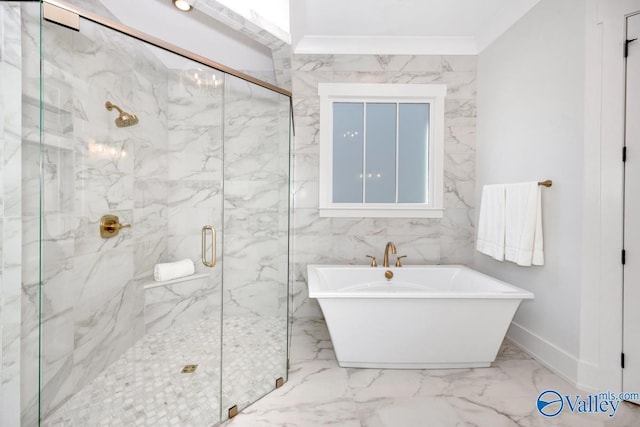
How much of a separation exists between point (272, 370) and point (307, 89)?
8.22 feet

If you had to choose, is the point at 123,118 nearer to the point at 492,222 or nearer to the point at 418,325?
the point at 418,325

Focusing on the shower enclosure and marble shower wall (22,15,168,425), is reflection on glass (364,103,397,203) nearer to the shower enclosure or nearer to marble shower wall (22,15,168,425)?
the shower enclosure

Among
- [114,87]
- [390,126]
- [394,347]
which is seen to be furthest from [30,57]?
[390,126]

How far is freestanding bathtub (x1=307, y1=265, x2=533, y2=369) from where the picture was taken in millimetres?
2041

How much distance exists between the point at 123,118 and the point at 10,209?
1.99ft

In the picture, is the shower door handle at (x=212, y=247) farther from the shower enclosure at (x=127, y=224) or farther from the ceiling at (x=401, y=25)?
the ceiling at (x=401, y=25)

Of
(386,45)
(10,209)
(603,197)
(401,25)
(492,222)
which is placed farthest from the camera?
(386,45)

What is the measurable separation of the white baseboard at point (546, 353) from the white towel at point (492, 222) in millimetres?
609

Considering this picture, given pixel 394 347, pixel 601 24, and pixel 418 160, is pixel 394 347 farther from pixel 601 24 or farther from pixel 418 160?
pixel 601 24

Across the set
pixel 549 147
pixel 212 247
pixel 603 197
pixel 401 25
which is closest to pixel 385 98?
pixel 401 25

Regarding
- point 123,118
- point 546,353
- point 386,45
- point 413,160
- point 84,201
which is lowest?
point 546,353

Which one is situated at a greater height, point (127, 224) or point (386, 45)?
point (386, 45)

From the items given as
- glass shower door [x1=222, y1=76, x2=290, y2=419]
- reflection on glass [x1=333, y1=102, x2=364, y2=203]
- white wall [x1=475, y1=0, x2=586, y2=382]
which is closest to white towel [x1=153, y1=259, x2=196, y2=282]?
glass shower door [x1=222, y1=76, x2=290, y2=419]

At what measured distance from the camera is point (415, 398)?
1853mm
